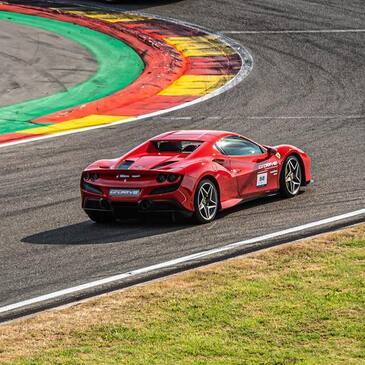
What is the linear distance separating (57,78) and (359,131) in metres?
9.93

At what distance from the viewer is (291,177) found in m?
18.4

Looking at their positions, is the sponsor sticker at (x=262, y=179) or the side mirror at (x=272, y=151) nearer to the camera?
the sponsor sticker at (x=262, y=179)

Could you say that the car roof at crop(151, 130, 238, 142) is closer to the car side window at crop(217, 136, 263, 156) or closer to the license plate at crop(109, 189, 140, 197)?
the car side window at crop(217, 136, 263, 156)

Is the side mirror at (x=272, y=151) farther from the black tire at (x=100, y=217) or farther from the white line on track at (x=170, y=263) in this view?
the black tire at (x=100, y=217)

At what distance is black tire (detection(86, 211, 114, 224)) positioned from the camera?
16.8 meters

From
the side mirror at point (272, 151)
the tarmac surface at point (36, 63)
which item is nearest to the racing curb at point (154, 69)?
the tarmac surface at point (36, 63)

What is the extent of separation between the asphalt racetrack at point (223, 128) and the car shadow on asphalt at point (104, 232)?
0.01 m

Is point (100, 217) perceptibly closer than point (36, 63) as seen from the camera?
Yes

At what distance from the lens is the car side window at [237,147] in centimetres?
1759

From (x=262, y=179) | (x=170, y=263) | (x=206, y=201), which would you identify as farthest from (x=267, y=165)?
(x=170, y=263)

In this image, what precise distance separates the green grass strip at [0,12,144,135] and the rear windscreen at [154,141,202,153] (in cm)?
862

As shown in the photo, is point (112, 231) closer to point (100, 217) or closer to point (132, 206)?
point (132, 206)

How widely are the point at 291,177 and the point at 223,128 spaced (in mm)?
7133

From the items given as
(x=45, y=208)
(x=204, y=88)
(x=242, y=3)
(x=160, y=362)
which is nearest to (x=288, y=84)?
(x=204, y=88)
